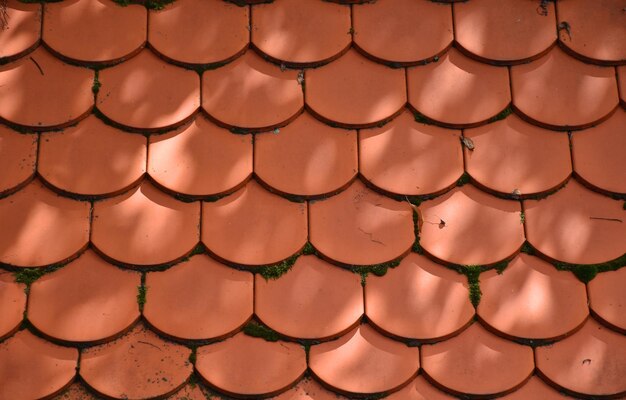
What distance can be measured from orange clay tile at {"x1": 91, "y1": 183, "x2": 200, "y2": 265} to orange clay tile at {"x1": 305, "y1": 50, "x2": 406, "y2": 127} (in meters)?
0.61

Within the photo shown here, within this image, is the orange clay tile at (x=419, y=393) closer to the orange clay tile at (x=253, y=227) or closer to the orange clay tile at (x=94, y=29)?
the orange clay tile at (x=253, y=227)

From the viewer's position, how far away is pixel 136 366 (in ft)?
10.4

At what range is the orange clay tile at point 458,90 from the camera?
3543 millimetres

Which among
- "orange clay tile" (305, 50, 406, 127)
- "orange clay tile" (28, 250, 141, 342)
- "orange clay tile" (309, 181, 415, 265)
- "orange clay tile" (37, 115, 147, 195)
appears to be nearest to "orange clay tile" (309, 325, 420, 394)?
"orange clay tile" (309, 181, 415, 265)

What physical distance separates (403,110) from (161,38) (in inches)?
37.6

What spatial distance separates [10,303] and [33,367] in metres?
A: 0.24

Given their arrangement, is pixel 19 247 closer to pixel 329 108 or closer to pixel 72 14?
pixel 72 14

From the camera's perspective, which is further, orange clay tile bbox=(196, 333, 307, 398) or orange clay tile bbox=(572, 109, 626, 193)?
orange clay tile bbox=(572, 109, 626, 193)

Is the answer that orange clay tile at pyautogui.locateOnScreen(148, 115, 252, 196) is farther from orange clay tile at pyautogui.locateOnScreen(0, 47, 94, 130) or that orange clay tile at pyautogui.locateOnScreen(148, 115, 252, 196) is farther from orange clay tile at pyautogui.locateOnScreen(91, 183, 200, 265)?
orange clay tile at pyautogui.locateOnScreen(0, 47, 94, 130)

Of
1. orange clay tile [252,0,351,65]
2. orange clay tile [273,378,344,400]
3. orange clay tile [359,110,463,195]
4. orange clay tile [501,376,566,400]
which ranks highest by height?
orange clay tile [252,0,351,65]

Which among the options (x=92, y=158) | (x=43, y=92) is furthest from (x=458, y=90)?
(x=43, y=92)

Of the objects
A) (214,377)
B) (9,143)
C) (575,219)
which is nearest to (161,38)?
(9,143)

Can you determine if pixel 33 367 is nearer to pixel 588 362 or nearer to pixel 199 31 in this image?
pixel 199 31

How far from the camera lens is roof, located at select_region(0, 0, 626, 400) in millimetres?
3203
